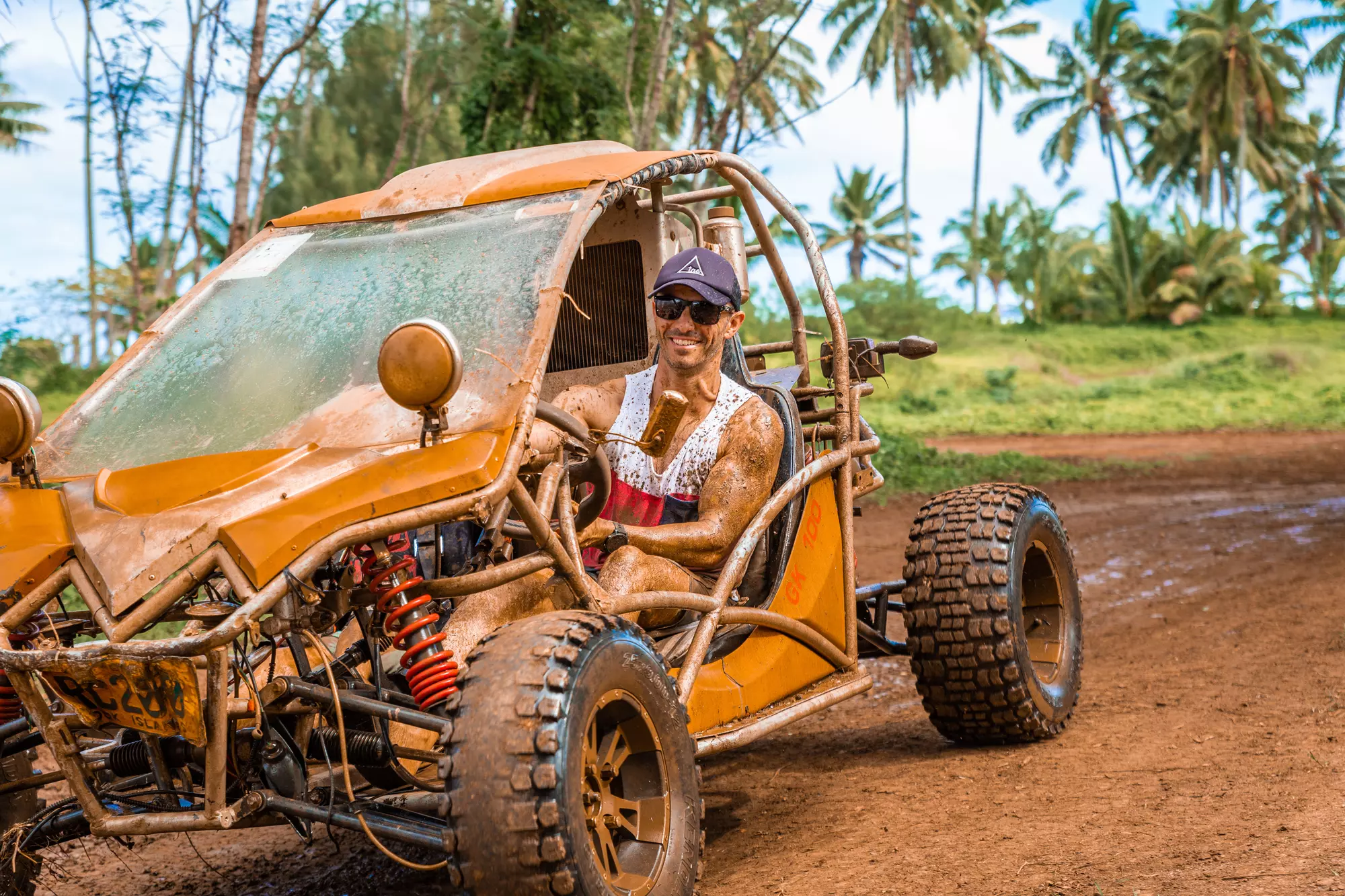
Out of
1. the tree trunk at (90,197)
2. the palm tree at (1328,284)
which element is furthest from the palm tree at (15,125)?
the palm tree at (1328,284)

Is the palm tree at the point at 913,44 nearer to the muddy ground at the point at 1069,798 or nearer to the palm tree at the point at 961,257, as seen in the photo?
the palm tree at the point at 961,257

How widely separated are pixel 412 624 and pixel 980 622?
2532mm

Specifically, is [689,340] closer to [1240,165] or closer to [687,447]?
[687,447]

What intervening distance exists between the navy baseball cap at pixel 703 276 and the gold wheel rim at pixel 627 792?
60.7 inches

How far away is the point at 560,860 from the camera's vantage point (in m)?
2.66

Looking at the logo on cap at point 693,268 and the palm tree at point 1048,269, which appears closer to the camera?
the logo on cap at point 693,268

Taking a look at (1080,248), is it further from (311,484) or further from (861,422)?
(311,484)

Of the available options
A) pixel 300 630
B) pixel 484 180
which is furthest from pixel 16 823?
pixel 484 180

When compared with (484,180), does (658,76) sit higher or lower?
higher

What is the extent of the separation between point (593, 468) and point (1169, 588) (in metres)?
6.20

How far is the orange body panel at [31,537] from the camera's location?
2.93m

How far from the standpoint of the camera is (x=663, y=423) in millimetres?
3305

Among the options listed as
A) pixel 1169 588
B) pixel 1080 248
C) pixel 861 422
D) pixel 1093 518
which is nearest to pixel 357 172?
pixel 1080 248

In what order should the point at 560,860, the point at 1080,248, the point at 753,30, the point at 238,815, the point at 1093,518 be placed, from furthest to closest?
1. the point at 1080,248
2. the point at 753,30
3. the point at 1093,518
4. the point at 238,815
5. the point at 560,860
